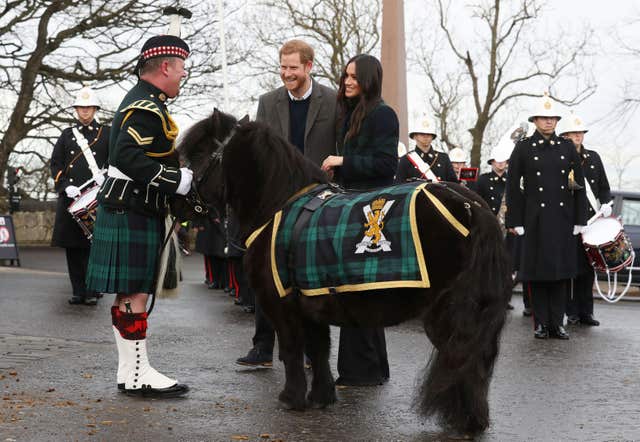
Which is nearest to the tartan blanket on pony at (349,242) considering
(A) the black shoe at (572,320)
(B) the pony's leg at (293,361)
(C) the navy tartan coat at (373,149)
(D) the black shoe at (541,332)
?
(B) the pony's leg at (293,361)

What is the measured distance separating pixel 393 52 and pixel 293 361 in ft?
37.0

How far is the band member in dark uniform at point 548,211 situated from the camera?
9883 mm

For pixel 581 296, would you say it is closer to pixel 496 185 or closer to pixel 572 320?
pixel 572 320

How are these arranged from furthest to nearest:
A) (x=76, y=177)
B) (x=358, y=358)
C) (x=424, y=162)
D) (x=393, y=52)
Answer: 1. (x=393, y=52)
2. (x=424, y=162)
3. (x=76, y=177)
4. (x=358, y=358)

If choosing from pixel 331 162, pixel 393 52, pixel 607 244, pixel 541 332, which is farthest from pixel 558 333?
pixel 393 52

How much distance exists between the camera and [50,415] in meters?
5.65

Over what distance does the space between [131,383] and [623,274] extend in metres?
11.7

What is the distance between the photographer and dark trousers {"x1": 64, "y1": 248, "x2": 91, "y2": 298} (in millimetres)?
11742

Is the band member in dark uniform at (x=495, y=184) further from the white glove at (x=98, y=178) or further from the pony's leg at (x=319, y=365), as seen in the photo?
the pony's leg at (x=319, y=365)

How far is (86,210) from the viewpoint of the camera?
11.1 meters

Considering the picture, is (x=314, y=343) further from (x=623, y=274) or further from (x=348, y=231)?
(x=623, y=274)

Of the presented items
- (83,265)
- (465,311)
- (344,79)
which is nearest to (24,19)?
(83,265)

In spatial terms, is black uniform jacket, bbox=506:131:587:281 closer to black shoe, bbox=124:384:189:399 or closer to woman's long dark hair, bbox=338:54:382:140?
woman's long dark hair, bbox=338:54:382:140

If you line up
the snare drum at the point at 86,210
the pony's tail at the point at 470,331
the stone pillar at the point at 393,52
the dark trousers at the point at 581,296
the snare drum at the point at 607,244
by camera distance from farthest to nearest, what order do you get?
the stone pillar at the point at 393,52 → the dark trousers at the point at 581,296 → the snare drum at the point at 86,210 → the snare drum at the point at 607,244 → the pony's tail at the point at 470,331
